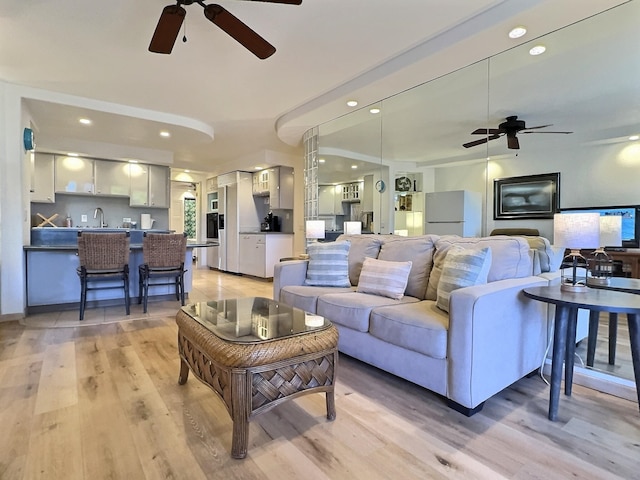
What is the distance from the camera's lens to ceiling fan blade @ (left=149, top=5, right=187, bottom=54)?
6.60 feet

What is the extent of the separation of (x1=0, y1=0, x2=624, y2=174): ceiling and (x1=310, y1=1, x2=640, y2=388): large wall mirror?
0.24 meters

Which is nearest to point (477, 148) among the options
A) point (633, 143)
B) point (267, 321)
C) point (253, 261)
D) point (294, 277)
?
point (633, 143)

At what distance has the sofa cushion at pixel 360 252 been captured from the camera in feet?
10.4

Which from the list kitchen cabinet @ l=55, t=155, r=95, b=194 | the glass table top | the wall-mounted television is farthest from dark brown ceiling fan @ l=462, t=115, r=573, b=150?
kitchen cabinet @ l=55, t=155, r=95, b=194

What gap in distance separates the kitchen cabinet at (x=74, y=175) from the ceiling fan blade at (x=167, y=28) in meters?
4.52

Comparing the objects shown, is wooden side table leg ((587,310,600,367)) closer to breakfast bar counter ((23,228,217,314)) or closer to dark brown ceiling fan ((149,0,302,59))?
dark brown ceiling fan ((149,0,302,59))

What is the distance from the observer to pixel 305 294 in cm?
281

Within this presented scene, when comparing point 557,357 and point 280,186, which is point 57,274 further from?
point 557,357

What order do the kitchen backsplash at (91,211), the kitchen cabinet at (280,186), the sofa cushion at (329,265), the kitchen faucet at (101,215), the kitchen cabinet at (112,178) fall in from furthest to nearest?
1. the kitchen cabinet at (280,186)
2. the kitchen faucet at (101,215)
3. the kitchen cabinet at (112,178)
4. the kitchen backsplash at (91,211)
5. the sofa cushion at (329,265)

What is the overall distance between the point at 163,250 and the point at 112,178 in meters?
3.08

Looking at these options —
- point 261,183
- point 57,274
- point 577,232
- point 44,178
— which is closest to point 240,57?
point 577,232

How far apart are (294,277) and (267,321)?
4.36 ft

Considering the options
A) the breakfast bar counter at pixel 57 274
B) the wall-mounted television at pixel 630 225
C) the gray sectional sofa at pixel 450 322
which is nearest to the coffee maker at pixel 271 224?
the breakfast bar counter at pixel 57 274

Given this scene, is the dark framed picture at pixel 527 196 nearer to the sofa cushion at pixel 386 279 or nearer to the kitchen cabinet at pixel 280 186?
the sofa cushion at pixel 386 279
